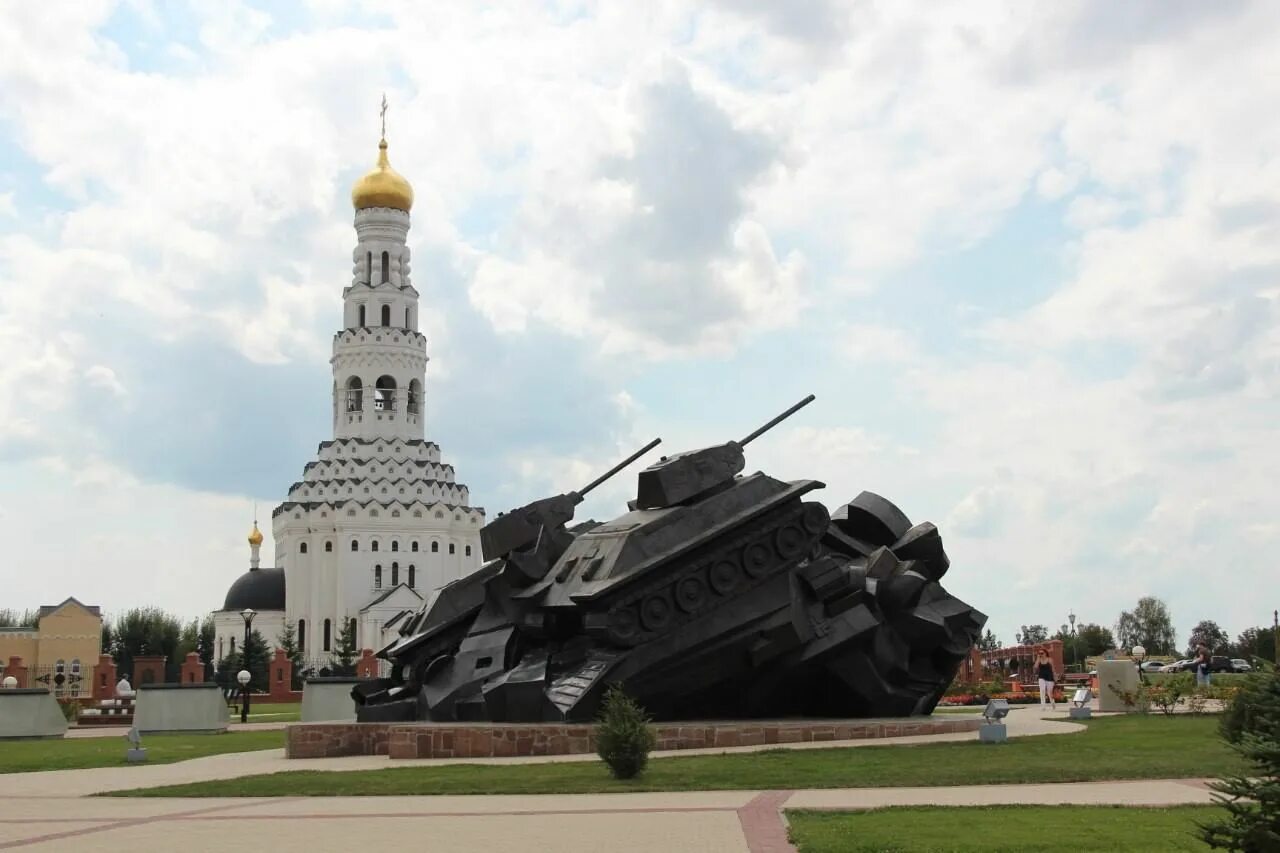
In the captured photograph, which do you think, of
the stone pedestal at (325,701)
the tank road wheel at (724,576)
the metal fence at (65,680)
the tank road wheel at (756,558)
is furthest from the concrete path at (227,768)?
the metal fence at (65,680)

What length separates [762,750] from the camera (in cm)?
1741

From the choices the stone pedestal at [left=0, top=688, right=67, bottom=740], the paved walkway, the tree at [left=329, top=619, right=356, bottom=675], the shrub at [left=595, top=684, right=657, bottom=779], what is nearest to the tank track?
the shrub at [left=595, top=684, right=657, bottom=779]

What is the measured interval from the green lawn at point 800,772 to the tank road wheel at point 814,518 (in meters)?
3.79

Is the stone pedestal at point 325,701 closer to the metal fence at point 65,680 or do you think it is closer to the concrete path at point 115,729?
the concrete path at point 115,729

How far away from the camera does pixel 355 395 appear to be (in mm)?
97312

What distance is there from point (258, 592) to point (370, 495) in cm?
1071

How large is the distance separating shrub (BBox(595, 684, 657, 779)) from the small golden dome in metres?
84.4

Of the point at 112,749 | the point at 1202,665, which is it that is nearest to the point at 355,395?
the point at 1202,665

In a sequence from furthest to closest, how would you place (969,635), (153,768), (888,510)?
1. (888,510)
2. (969,635)
3. (153,768)

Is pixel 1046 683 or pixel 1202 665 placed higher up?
pixel 1202 665

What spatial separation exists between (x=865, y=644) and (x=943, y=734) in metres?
1.72

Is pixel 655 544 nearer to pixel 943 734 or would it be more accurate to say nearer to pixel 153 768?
pixel 943 734

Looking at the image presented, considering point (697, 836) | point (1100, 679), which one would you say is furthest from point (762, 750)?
point (1100, 679)

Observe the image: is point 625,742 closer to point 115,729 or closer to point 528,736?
point 528,736
